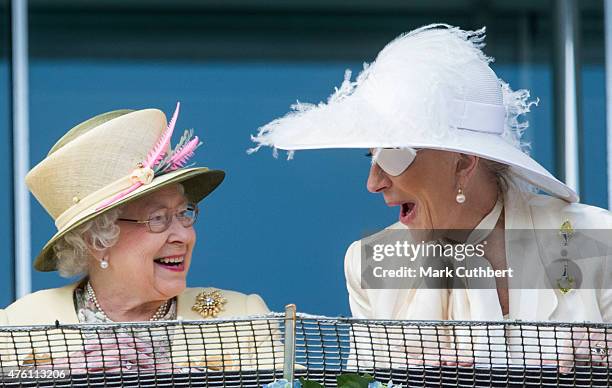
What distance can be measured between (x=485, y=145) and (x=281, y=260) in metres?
2.53

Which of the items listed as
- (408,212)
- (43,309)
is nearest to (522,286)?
(408,212)

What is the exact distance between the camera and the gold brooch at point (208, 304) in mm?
3793

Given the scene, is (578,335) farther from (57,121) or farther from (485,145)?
(57,121)

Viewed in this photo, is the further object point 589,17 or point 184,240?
point 589,17

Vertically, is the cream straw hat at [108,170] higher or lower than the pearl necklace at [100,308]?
higher

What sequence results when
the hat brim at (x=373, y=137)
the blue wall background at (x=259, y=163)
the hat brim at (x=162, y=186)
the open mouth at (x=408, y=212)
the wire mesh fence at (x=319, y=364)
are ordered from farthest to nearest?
the blue wall background at (x=259, y=163), the hat brim at (x=162, y=186), the open mouth at (x=408, y=212), the hat brim at (x=373, y=137), the wire mesh fence at (x=319, y=364)

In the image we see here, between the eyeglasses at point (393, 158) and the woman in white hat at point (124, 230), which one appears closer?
the eyeglasses at point (393, 158)

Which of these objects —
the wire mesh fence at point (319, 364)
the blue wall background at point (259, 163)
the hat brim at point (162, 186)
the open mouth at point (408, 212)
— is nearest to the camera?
the wire mesh fence at point (319, 364)

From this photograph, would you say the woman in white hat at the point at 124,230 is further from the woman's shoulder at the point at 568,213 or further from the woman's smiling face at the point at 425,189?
the woman's shoulder at the point at 568,213

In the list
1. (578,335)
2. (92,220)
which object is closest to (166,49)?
(92,220)

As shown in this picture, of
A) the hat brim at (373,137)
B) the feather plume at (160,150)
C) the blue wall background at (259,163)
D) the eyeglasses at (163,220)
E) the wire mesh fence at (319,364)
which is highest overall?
the blue wall background at (259,163)

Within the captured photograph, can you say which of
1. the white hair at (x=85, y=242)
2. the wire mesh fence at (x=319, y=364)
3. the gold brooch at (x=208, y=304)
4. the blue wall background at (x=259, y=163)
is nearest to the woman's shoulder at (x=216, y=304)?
the gold brooch at (x=208, y=304)

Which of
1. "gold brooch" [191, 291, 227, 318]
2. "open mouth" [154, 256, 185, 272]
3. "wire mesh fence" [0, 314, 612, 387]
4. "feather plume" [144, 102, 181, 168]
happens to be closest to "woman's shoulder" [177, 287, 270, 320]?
"gold brooch" [191, 291, 227, 318]

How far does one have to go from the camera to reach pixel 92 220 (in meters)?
3.77
